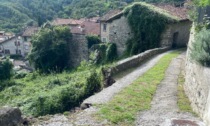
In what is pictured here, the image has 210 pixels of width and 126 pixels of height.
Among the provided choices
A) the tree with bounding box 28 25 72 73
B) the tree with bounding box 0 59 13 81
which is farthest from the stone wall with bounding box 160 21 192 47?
the tree with bounding box 0 59 13 81

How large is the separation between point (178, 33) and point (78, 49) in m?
11.5

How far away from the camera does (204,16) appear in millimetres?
8516

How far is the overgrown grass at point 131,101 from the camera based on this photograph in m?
6.54

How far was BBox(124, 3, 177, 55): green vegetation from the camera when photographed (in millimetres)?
21578

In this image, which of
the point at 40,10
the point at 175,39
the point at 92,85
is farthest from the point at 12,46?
the point at 92,85

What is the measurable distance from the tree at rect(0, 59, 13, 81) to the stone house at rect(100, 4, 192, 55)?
10.9 meters

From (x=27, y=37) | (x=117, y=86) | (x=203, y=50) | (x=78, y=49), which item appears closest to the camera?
(x=203, y=50)

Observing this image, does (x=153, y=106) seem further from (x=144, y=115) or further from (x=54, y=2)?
(x=54, y=2)

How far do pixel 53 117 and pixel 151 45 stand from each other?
16984 millimetres

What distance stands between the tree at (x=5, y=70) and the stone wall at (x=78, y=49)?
278 inches

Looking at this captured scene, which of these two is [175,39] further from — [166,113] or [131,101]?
[166,113]

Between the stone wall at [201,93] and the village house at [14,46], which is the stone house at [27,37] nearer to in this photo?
the village house at [14,46]

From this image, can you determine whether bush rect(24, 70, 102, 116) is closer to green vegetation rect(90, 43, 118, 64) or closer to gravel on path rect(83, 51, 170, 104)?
gravel on path rect(83, 51, 170, 104)

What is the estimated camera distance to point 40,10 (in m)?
88.0
